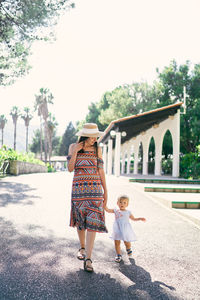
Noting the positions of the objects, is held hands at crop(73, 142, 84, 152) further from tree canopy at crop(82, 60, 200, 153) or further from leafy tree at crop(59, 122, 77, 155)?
leafy tree at crop(59, 122, 77, 155)

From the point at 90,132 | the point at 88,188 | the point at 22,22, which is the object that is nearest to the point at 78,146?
the point at 90,132

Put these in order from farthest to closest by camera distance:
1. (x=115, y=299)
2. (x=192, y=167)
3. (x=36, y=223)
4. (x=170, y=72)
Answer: (x=170, y=72), (x=192, y=167), (x=36, y=223), (x=115, y=299)

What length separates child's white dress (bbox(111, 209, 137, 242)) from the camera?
11.3 ft

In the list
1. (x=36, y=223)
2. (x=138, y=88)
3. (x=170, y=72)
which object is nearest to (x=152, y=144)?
(x=170, y=72)

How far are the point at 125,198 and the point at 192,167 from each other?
17.1m

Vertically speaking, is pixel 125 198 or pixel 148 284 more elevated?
pixel 125 198

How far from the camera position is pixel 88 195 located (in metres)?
3.12

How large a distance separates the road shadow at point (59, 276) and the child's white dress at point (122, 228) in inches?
11.7

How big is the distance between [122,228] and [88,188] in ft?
2.44

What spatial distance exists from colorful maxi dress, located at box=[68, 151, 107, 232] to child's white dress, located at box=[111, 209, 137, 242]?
40cm

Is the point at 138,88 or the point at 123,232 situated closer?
the point at 123,232

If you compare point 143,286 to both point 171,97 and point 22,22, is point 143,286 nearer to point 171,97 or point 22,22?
point 22,22

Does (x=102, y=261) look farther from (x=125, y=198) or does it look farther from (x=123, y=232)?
(x=125, y=198)

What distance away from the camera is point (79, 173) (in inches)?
126
